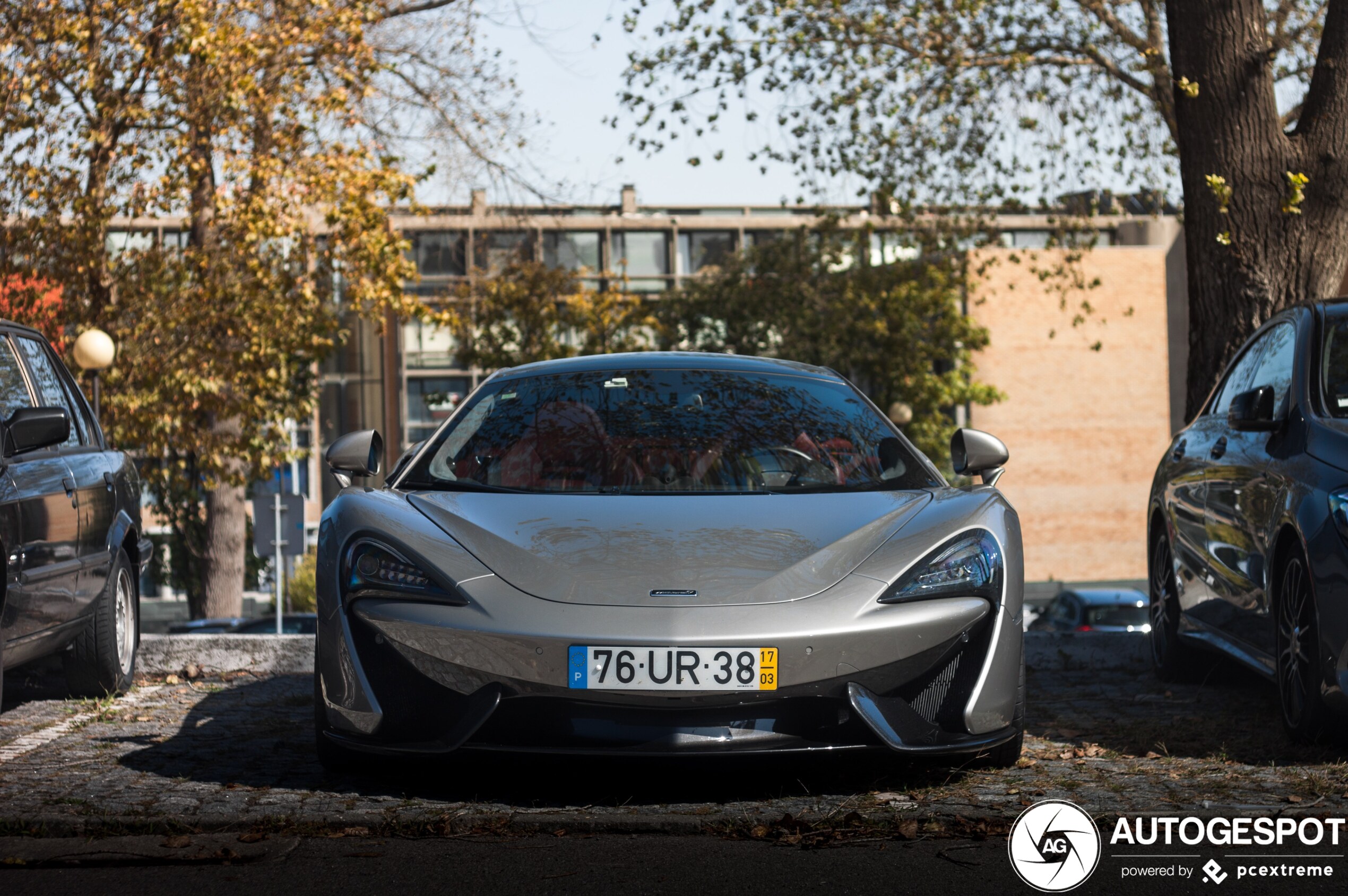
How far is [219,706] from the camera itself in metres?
6.85

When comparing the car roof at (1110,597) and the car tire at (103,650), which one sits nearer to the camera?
the car tire at (103,650)

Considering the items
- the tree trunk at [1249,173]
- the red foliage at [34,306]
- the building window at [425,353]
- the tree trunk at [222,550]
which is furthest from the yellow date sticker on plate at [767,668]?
the building window at [425,353]

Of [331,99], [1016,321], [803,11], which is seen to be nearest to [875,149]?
[803,11]

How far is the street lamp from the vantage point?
60.2ft

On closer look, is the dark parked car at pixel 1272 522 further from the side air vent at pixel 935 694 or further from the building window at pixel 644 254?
the building window at pixel 644 254

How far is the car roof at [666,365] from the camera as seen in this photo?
5.96m

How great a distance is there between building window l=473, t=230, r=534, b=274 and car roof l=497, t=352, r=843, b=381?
19.3m

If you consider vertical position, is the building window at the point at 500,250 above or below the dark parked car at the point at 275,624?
above

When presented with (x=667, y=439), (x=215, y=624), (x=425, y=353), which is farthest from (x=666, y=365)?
(x=425, y=353)

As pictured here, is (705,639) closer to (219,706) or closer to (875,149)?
(219,706)

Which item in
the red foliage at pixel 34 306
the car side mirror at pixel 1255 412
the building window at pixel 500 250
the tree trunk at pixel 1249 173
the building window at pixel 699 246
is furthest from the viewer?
the building window at pixel 699 246

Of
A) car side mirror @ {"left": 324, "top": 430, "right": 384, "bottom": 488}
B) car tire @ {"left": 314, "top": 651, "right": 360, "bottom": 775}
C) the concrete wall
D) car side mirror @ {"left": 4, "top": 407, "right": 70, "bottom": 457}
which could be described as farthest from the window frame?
the concrete wall

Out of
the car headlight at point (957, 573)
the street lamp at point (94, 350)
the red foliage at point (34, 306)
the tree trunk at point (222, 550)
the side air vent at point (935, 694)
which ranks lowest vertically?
the tree trunk at point (222, 550)

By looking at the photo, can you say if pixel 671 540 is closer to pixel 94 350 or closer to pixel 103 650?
pixel 103 650
